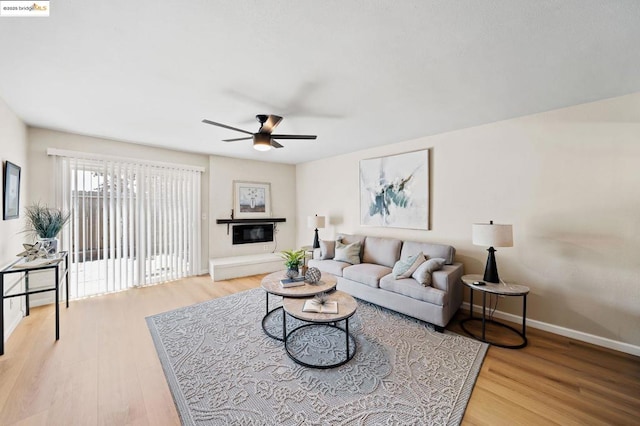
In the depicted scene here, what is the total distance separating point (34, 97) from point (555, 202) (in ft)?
18.6

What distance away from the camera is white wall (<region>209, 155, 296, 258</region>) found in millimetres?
5137

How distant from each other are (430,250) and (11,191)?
16.9 ft

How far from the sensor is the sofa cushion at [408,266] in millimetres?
3188

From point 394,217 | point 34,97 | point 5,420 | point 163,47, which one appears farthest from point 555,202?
point 34,97

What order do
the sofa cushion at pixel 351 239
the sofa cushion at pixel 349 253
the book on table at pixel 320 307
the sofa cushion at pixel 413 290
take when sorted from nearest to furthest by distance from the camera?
the book on table at pixel 320 307, the sofa cushion at pixel 413 290, the sofa cushion at pixel 349 253, the sofa cushion at pixel 351 239

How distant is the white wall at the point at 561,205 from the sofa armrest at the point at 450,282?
45 cm

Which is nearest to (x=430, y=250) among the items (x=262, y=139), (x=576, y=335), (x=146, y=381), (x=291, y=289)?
(x=576, y=335)

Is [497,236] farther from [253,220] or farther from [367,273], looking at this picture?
[253,220]

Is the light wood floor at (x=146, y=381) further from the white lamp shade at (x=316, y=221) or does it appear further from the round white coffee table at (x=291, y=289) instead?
the white lamp shade at (x=316, y=221)

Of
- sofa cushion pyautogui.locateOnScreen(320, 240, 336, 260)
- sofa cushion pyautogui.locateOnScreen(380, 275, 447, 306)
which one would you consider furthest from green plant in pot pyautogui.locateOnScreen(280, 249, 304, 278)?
sofa cushion pyautogui.locateOnScreen(320, 240, 336, 260)

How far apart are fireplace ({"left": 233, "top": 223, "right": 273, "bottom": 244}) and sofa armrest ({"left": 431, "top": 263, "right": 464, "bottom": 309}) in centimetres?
395

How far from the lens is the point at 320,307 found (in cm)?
234

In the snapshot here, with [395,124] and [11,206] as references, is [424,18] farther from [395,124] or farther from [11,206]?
[11,206]

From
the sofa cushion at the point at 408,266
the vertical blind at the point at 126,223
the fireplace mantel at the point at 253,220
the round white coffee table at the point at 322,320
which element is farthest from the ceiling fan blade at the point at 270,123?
the fireplace mantel at the point at 253,220
